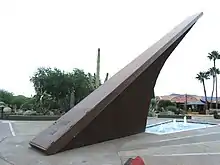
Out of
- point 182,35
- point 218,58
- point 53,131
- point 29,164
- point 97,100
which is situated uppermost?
point 218,58

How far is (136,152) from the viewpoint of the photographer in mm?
7566

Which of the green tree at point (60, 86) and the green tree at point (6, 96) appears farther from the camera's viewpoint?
the green tree at point (6, 96)

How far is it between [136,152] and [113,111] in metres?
1.63

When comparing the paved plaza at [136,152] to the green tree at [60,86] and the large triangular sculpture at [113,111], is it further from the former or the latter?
the green tree at [60,86]

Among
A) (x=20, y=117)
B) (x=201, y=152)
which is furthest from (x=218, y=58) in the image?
(x=201, y=152)

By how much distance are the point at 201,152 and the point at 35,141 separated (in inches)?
168

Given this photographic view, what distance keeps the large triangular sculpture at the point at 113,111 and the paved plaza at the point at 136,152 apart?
257 mm

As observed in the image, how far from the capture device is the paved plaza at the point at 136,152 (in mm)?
6727

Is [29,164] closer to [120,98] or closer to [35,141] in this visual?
[35,141]

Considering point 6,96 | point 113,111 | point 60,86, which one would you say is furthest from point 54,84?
point 113,111

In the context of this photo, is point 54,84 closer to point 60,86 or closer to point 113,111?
point 60,86

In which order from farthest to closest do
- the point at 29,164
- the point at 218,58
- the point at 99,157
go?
the point at 218,58 → the point at 99,157 → the point at 29,164

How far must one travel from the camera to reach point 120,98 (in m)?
8.97

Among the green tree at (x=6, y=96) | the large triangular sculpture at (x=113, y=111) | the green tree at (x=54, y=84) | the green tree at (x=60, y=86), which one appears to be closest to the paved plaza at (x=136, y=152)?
the large triangular sculpture at (x=113, y=111)
